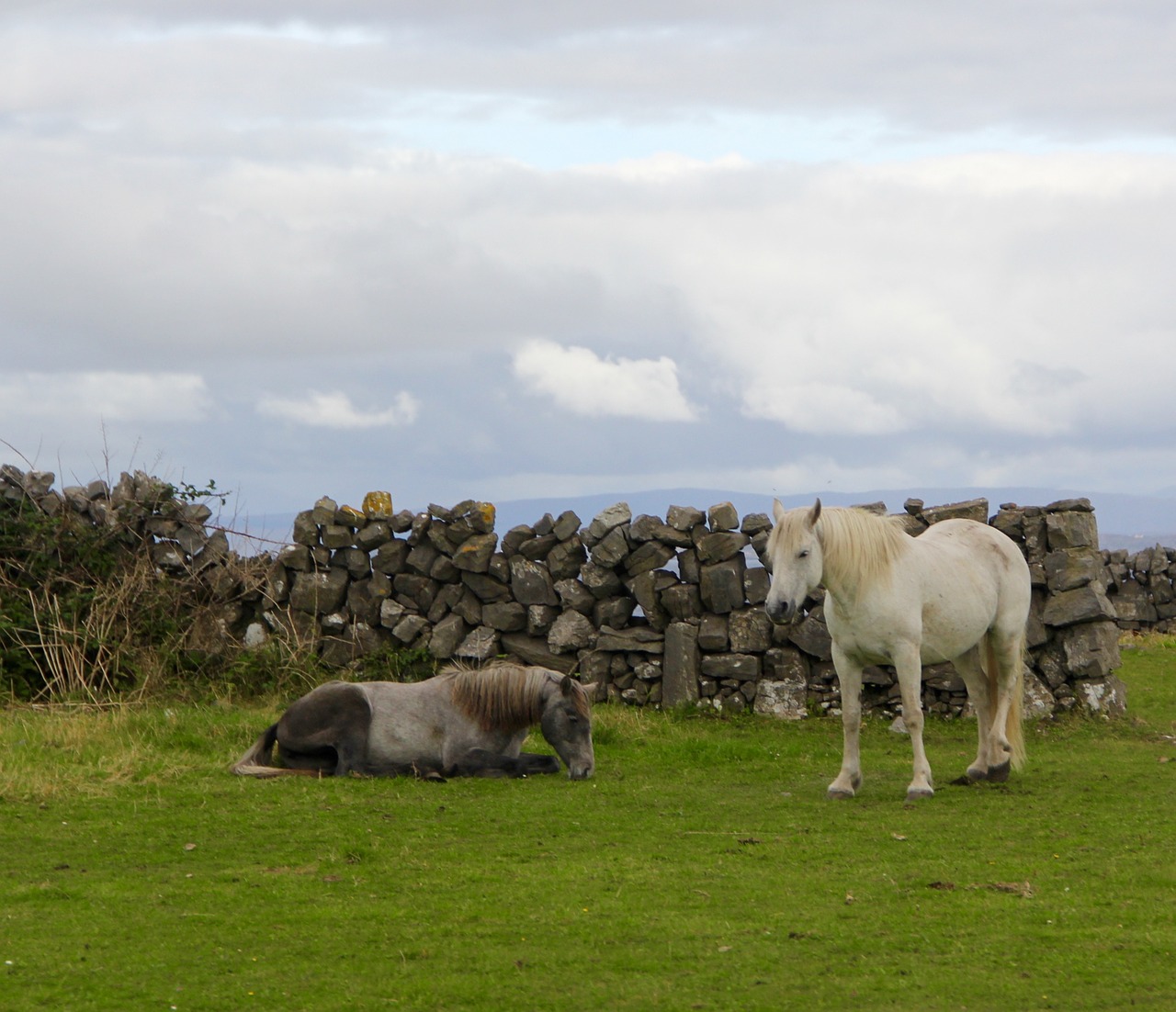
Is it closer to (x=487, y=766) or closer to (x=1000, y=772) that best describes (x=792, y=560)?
(x=1000, y=772)

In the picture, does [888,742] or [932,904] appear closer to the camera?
[932,904]

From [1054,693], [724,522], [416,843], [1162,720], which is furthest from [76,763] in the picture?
[1162,720]

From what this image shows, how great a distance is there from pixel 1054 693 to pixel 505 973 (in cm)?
889

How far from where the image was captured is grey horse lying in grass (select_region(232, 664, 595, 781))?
9523 millimetres

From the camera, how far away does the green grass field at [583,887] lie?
4.88m

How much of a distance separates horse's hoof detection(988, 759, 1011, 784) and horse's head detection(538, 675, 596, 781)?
2.91 m

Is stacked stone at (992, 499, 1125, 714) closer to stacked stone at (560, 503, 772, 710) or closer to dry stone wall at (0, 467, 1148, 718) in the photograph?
dry stone wall at (0, 467, 1148, 718)

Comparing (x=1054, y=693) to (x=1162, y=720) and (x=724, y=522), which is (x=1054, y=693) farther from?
(x=724, y=522)

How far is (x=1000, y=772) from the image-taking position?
925 centimetres

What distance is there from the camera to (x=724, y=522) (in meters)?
12.8

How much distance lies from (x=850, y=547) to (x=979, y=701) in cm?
197

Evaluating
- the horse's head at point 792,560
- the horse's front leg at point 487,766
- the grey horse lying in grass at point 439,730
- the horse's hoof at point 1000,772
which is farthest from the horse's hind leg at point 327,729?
the horse's hoof at point 1000,772

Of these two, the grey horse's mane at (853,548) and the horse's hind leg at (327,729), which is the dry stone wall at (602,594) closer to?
the horse's hind leg at (327,729)

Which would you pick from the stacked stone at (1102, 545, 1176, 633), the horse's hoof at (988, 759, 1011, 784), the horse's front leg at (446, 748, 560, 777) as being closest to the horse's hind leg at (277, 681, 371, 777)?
the horse's front leg at (446, 748, 560, 777)
